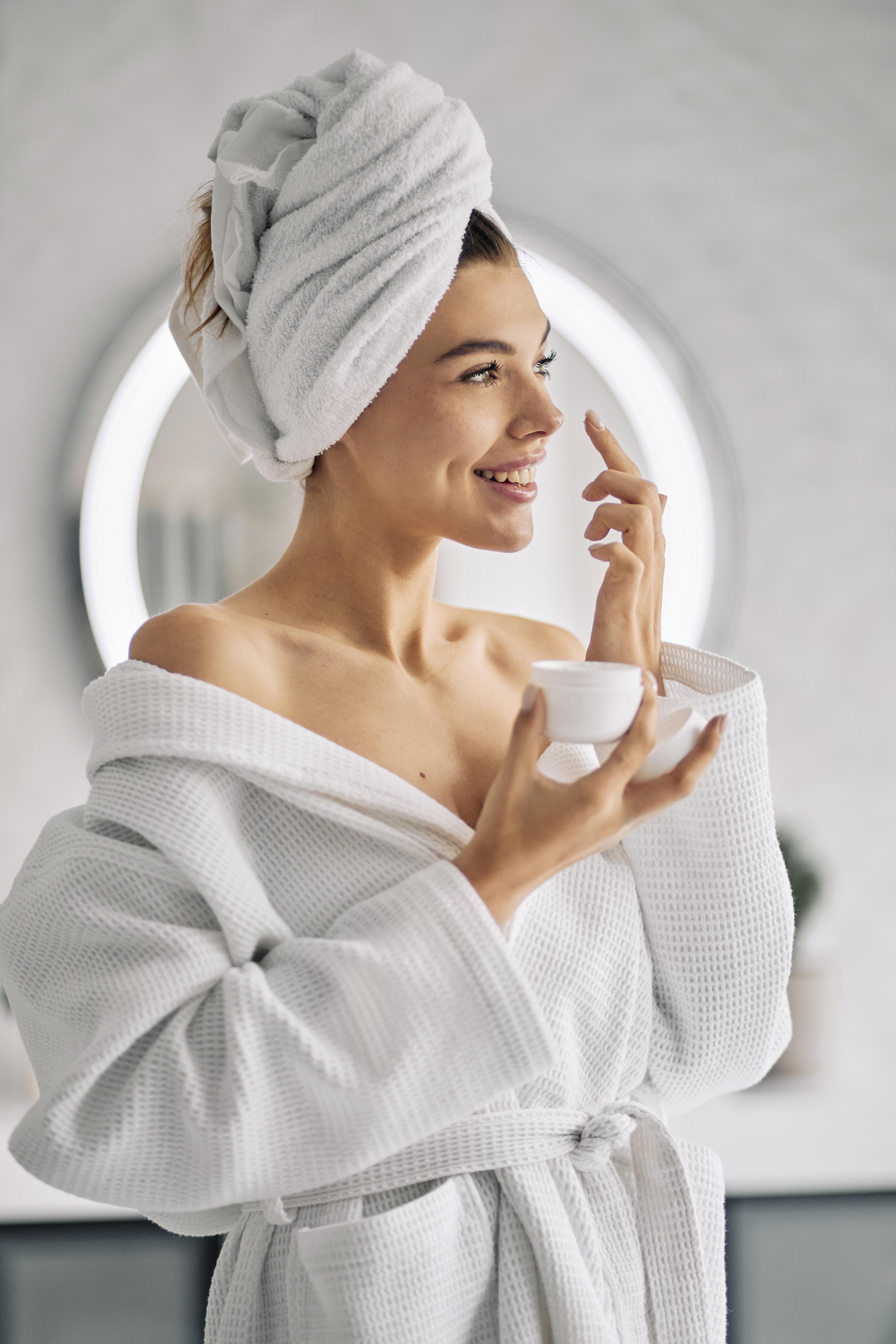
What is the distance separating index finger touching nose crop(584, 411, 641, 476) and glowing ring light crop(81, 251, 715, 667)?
0.75 m

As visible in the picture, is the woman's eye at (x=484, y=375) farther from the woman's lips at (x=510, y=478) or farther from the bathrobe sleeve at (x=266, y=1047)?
the bathrobe sleeve at (x=266, y=1047)

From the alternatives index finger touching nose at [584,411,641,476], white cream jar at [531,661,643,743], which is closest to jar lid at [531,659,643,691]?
white cream jar at [531,661,643,743]

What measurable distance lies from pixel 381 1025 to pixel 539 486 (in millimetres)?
1355

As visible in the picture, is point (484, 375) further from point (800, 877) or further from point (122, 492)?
point (800, 877)

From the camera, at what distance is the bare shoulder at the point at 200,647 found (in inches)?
37.0

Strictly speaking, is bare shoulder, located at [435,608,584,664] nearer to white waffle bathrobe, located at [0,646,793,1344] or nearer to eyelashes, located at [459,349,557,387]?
white waffle bathrobe, located at [0,646,793,1344]

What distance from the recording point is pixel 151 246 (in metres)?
1.89

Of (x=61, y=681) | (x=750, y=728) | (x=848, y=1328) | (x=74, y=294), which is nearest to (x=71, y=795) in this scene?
(x=61, y=681)

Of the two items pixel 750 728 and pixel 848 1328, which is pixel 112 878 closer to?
pixel 750 728

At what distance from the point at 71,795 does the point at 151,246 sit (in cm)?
96

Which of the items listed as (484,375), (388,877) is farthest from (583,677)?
(484,375)

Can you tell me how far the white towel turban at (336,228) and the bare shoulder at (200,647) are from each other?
7.6 inches

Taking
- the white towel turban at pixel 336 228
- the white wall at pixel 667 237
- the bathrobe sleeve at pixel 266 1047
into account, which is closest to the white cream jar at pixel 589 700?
the bathrobe sleeve at pixel 266 1047

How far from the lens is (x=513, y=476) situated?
104cm
